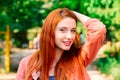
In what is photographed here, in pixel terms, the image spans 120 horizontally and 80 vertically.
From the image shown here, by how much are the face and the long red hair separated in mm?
18

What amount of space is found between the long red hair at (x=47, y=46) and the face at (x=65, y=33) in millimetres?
18

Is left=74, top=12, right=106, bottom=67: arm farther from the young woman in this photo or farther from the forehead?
the forehead

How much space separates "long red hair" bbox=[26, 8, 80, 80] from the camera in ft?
5.12

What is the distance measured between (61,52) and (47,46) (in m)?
0.09

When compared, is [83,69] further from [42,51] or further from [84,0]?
[84,0]

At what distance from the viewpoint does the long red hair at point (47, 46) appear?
1560 mm

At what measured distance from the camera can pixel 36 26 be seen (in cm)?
568

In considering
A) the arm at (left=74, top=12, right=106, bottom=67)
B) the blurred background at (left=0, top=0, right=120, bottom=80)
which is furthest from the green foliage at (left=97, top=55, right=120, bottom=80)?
the arm at (left=74, top=12, right=106, bottom=67)

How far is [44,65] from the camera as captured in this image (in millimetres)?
1593

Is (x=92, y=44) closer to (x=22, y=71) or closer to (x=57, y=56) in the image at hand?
(x=57, y=56)

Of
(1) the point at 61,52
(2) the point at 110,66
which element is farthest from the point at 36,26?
(1) the point at 61,52

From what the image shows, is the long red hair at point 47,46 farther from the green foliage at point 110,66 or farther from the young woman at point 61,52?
the green foliage at point 110,66

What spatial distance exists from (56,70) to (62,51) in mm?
88

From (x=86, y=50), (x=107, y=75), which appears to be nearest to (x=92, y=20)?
(x=86, y=50)
